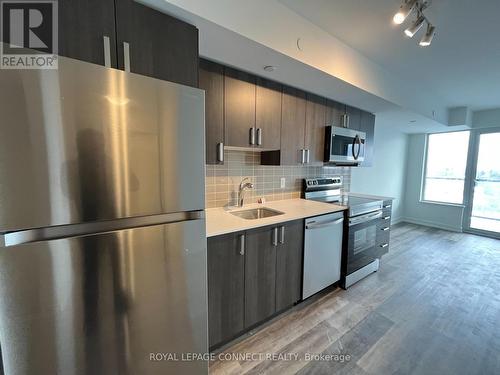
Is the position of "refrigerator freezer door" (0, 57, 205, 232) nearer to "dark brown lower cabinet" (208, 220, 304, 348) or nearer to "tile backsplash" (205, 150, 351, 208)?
"dark brown lower cabinet" (208, 220, 304, 348)

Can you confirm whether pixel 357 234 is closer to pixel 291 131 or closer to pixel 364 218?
pixel 364 218

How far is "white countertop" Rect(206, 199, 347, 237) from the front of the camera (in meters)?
1.60

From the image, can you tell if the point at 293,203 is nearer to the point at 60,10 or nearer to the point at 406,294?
the point at 406,294

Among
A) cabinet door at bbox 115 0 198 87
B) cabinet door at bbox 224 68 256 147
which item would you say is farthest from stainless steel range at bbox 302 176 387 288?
cabinet door at bbox 115 0 198 87

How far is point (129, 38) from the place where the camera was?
1061 millimetres

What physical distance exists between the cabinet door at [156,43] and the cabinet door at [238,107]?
22.5 inches

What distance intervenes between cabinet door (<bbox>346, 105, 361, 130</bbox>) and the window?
3.43m

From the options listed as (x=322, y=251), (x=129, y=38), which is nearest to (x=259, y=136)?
(x=129, y=38)

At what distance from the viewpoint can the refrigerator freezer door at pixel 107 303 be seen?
2.61ft

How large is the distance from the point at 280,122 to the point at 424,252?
3.48 meters

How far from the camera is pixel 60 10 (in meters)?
0.89

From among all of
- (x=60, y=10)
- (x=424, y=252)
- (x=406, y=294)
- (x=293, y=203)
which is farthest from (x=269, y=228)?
(x=424, y=252)

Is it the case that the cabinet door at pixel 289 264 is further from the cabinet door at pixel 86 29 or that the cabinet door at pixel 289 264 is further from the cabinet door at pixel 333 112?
the cabinet door at pixel 86 29

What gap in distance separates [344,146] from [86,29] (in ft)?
8.91
